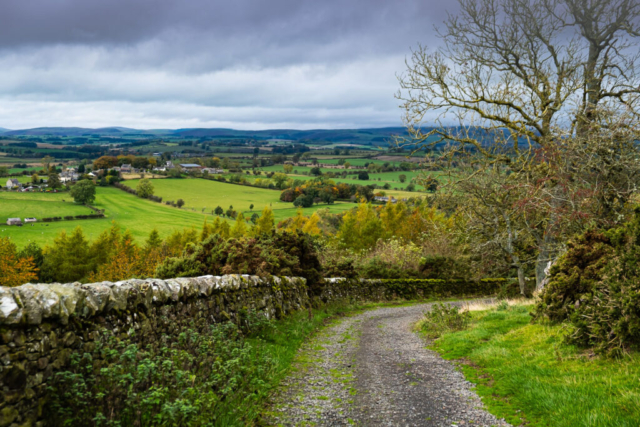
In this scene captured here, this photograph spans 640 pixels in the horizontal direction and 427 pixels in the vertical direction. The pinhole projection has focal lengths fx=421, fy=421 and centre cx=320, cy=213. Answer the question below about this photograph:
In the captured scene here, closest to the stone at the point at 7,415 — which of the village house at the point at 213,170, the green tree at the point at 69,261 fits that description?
the green tree at the point at 69,261

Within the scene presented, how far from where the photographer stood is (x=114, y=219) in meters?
89.4

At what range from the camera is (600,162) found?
1289cm

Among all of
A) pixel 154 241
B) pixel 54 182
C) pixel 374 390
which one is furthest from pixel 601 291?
pixel 54 182

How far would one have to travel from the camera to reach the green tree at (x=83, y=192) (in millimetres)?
96375

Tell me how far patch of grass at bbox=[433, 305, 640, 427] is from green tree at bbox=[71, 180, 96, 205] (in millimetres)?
Result: 104418

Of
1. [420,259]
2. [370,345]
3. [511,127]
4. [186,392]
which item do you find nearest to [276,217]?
[420,259]

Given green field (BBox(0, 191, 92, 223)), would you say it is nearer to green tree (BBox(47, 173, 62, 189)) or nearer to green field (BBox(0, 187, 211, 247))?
green field (BBox(0, 187, 211, 247))

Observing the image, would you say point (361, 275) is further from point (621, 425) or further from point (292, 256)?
point (621, 425)

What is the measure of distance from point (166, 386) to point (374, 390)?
352 cm

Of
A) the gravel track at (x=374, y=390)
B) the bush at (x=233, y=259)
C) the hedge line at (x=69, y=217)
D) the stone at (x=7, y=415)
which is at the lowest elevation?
the hedge line at (x=69, y=217)

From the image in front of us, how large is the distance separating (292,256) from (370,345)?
529 cm

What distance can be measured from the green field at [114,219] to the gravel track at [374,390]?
264ft

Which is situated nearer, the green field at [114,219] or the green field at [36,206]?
the green field at [114,219]

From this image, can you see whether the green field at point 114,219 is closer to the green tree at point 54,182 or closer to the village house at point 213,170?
the green tree at point 54,182
